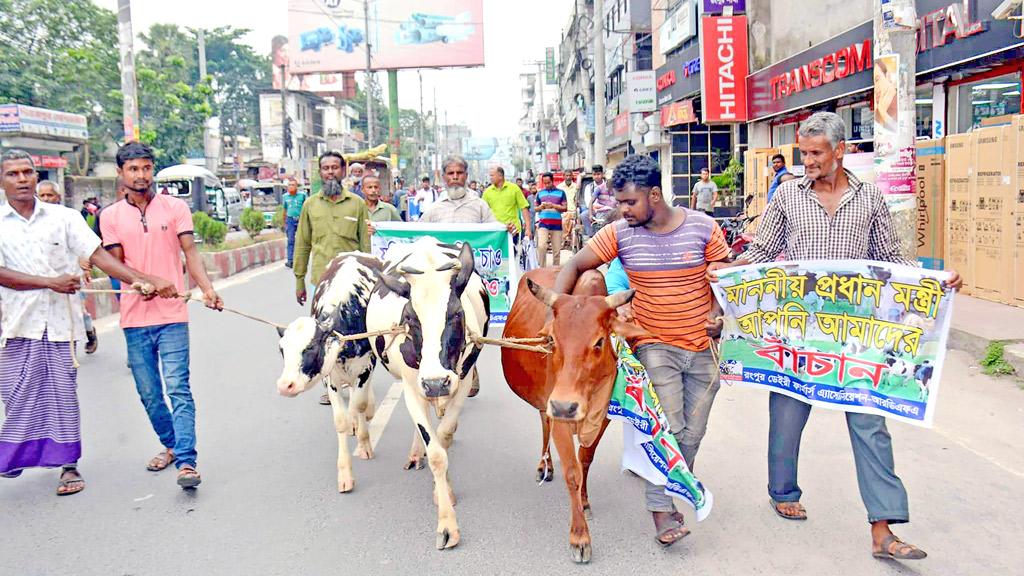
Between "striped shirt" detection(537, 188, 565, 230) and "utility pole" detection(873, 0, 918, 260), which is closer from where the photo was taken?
"utility pole" detection(873, 0, 918, 260)

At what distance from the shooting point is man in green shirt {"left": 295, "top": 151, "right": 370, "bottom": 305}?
7.55 metres

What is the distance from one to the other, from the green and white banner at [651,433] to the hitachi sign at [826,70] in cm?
1235

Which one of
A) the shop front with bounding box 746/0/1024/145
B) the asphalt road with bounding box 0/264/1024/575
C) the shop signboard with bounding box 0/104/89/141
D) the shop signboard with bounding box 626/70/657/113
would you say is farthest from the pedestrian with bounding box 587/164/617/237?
the shop signboard with bounding box 0/104/89/141

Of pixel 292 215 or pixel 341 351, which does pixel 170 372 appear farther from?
pixel 292 215

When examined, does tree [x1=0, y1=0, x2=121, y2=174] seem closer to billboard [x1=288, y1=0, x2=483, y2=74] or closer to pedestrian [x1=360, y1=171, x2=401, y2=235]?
billboard [x1=288, y1=0, x2=483, y2=74]

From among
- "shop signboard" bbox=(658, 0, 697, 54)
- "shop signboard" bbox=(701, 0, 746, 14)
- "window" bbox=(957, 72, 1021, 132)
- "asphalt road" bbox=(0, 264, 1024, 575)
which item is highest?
"shop signboard" bbox=(658, 0, 697, 54)

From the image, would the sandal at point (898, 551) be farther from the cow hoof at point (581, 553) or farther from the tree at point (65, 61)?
the tree at point (65, 61)

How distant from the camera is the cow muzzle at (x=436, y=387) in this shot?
4516mm

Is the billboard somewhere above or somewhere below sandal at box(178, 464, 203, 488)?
above

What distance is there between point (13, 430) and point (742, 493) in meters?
4.30

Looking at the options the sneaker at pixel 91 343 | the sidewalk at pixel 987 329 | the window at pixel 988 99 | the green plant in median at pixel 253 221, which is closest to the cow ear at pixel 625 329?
the sidewalk at pixel 987 329

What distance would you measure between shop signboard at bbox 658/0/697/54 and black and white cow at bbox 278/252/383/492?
840 inches

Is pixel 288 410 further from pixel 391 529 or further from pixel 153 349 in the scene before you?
pixel 391 529

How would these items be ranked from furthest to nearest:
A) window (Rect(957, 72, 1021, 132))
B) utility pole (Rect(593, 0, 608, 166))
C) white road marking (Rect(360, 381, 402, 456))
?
utility pole (Rect(593, 0, 608, 166))
window (Rect(957, 72, 1021, 132))
white road marking (Rect(360, 381, 402, 456))
